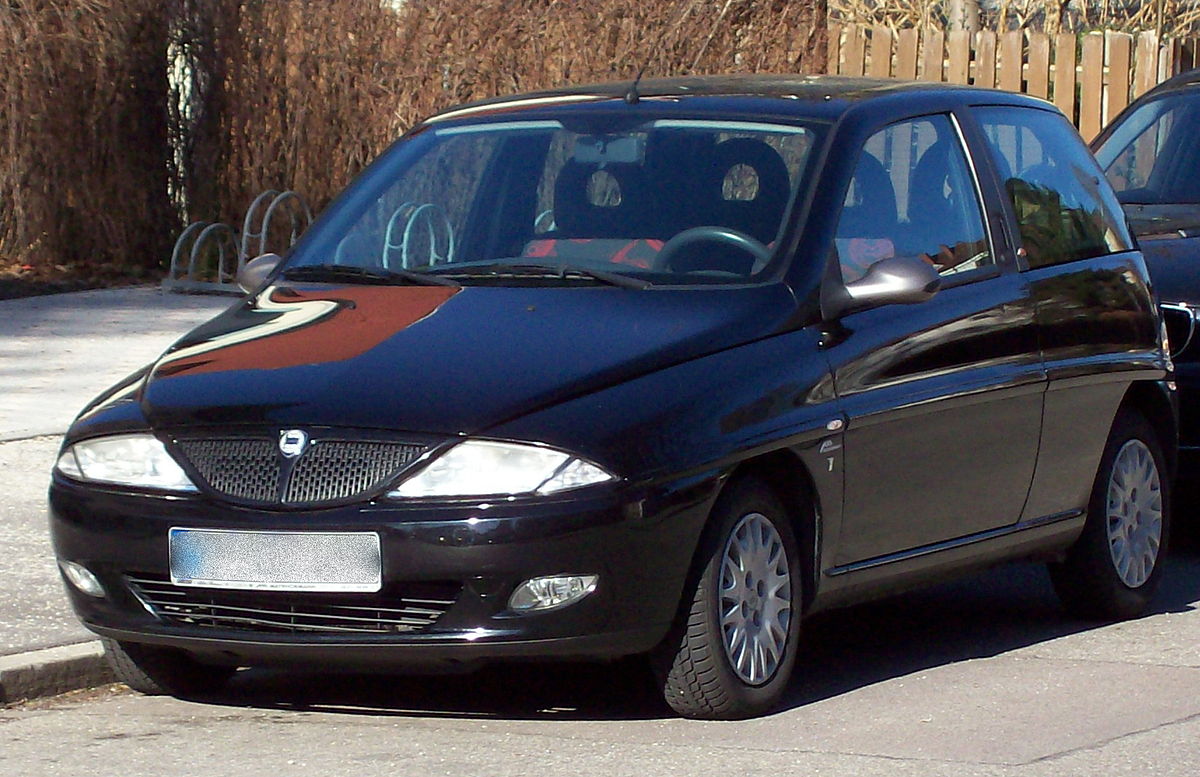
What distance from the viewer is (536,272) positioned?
6344 mm

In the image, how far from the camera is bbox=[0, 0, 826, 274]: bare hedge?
644 inches

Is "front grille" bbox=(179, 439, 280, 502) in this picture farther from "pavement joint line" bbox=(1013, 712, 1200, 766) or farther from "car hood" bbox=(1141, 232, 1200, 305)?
"car hood" bbox=(1141, 232, 1200, 305)

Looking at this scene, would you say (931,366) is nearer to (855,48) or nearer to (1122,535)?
(1122,535)

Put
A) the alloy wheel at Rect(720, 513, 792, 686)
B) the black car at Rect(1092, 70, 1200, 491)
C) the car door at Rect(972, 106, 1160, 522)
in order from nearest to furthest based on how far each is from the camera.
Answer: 1. the alloy wheel at Rect(720, 513, 792, 686)
2. the car door at Rect(972, 106, 1160, 522)
3. the black car at Rect(1092, 70, 1200, 491)

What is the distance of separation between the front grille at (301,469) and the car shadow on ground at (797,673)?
0.81m

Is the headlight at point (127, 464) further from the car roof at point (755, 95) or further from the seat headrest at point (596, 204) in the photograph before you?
the car roof at point (755, 95)

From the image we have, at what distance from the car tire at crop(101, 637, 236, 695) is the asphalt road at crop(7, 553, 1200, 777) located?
5 cm

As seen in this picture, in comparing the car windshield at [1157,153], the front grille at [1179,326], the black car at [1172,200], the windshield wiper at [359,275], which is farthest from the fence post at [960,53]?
the windshield wiper at [359,275]

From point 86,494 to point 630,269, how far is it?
63.7 inches

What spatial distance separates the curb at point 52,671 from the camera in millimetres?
6156

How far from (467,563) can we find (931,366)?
1.77 m

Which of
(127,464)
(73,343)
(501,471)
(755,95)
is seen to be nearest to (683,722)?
(501,471)

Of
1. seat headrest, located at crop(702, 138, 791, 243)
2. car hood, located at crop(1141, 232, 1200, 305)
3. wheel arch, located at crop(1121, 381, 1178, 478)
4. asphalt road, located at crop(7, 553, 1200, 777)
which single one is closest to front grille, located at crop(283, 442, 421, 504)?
asphalt road, located at crop(7, 553, 1200, 777)

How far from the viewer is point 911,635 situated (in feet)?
23.5
